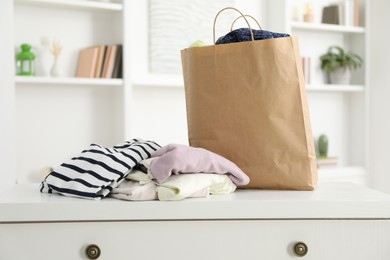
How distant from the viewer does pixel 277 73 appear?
1.17 meters

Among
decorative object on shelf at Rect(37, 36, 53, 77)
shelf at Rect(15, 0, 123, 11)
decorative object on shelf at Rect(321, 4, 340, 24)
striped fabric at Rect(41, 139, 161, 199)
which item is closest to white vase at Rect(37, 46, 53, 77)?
decorative object on shelf at Rect(37, 36, 53, 77)

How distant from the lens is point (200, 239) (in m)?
1.06

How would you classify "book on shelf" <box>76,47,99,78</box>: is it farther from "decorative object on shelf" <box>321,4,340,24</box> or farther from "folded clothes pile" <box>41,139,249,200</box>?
"folded clothes pile" <box>41,139,249,200</box>

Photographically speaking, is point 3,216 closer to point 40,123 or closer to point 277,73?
point 277,73

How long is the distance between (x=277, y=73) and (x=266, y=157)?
173 millimetres

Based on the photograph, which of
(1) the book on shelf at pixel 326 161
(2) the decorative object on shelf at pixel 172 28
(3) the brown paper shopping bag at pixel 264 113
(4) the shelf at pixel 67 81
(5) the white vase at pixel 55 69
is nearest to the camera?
(3) the brown paper shopping bag at pixel 264 113

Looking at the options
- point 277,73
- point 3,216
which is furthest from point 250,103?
point 3,216

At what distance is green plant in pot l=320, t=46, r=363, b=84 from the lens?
170 inches

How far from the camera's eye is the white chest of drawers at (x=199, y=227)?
3.36ft

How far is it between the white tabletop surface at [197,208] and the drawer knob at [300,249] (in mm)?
53

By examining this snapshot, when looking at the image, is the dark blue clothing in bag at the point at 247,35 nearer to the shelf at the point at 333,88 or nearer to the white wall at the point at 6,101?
the white wall at the point at 6,101

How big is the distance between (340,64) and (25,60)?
7.60ft

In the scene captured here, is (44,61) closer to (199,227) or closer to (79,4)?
(79,4)

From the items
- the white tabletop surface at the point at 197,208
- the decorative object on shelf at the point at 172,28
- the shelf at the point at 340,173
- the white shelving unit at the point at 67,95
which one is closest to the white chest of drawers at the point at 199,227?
the white tabletop surface at the point at 197,208
